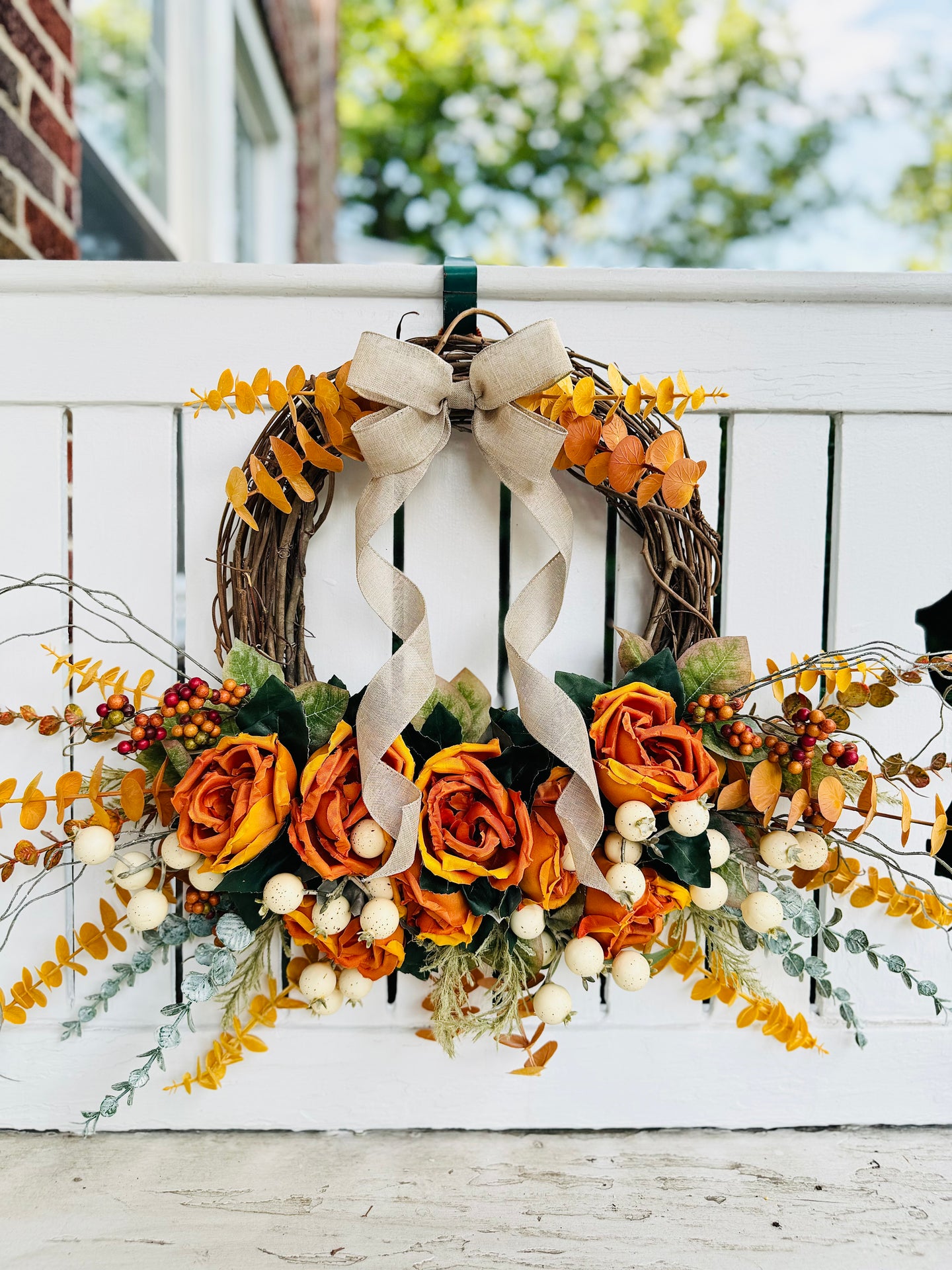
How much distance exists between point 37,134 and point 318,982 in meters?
1.39

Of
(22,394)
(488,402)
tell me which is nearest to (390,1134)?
(488,402)

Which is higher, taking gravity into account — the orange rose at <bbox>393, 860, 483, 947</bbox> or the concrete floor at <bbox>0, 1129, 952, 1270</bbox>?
the orange rose at <bbox>393, 860, 483, 947</bbox>

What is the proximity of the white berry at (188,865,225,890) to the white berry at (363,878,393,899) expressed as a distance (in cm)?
15

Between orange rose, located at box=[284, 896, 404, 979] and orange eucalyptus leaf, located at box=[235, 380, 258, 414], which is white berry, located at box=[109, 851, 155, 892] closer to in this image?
orange rose, located at box=[284, 896, 404, 979]

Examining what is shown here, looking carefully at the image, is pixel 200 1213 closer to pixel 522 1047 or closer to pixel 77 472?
pixel 522 1047

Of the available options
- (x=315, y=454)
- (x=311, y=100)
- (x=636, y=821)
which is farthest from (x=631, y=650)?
(x=311, y=100)

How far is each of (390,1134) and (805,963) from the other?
1.75 feet

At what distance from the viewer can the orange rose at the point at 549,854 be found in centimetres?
77

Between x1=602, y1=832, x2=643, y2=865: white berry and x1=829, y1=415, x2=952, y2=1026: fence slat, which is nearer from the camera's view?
x1=602, y1=832, x2=643, y2=865: white berry

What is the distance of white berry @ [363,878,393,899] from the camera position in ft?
2.48

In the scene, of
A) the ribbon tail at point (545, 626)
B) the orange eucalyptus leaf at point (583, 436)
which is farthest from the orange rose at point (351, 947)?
the orange eucalyptus leaf at point (583, 436)

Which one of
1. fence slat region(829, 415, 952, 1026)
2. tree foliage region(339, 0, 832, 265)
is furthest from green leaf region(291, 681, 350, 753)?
tree foliage region(339, 0, 832, 265)

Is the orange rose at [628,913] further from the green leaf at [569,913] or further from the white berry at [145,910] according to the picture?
the white berry at [145,910]

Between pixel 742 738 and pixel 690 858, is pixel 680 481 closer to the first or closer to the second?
pixel 742 738
